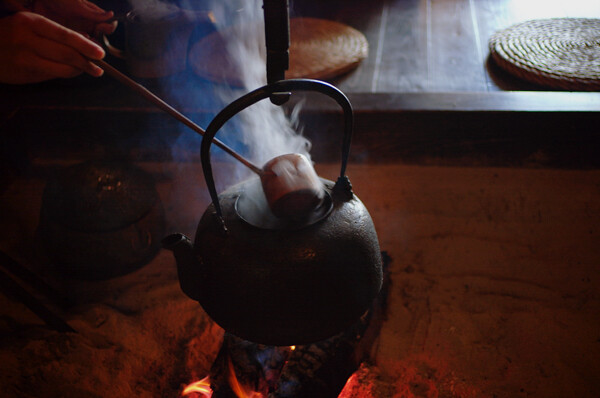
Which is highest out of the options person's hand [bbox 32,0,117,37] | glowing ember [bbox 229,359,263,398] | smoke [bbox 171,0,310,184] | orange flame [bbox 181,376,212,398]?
person's hand [bbox 32,0,117,37]

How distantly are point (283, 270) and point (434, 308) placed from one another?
115cm

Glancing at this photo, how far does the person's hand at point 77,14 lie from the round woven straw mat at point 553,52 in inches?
108

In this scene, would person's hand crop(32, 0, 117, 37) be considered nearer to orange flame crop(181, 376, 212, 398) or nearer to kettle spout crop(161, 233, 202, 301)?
kettle spout crop(161, 233, 202, 301)

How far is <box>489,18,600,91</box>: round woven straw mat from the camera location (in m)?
2.67

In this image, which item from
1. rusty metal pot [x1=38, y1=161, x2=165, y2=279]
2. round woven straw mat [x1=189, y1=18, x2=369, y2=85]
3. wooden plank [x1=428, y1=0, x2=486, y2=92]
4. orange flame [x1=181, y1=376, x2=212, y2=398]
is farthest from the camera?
wooden plank [x1=428, y1=0, x2=486, y2=92]

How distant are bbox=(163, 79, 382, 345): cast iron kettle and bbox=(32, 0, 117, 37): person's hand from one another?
1.52m

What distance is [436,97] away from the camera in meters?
2.67

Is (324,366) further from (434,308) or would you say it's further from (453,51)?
(453,51)

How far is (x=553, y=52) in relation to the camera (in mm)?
2934

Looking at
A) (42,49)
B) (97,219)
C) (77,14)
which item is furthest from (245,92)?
(42,49)

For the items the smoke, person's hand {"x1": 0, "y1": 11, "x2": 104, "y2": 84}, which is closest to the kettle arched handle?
person's hand {"x1": 0, "y1": 11, "x2": 104, "y2": 84}

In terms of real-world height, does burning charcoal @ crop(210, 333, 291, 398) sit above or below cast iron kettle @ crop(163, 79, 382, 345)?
below

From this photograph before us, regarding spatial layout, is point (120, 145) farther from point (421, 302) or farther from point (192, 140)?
point (421, 302)

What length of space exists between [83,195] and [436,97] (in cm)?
221
